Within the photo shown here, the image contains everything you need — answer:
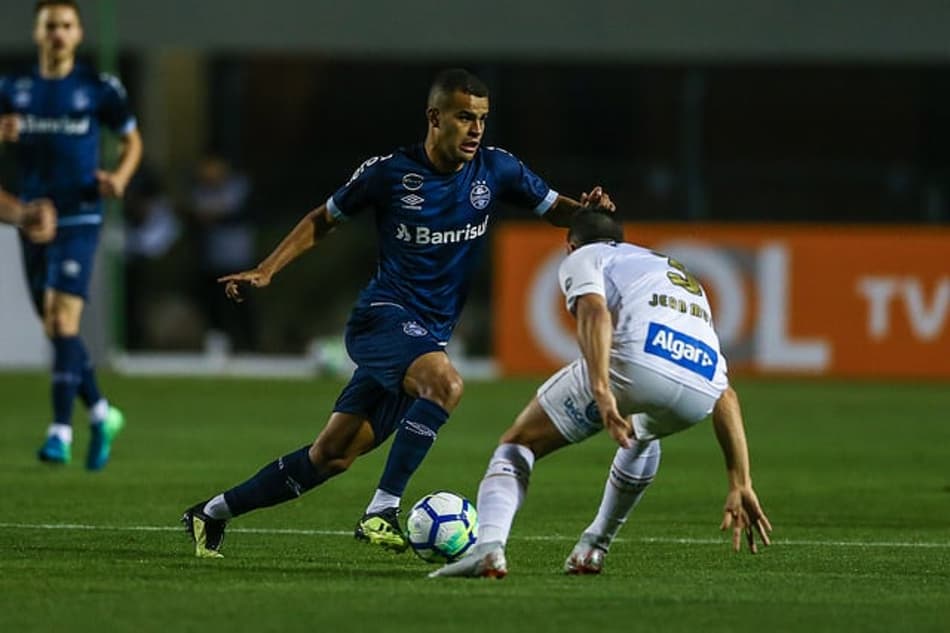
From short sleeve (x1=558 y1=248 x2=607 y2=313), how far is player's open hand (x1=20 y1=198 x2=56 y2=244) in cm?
452

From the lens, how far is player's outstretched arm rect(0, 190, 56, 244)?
11523 mm

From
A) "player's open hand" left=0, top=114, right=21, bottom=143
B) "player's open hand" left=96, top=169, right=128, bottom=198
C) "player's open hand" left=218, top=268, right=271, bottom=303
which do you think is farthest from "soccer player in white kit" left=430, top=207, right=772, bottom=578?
"player's open hand" left=0, top=114, right=21, bottom=143

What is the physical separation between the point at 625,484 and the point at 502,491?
22.6 inches

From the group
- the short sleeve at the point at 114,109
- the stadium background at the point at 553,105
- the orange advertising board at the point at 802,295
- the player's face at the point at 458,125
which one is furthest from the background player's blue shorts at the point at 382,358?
the stadium background at the point at 553,105

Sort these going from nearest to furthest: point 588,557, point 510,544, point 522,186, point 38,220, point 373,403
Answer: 1. point 588,557
2. point 373,403
3. point 522,186
4. point 510,544
5. point 38,220

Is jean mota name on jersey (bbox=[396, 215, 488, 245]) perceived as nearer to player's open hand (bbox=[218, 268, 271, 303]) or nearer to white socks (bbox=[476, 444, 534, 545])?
player's open hand (bbox=[218, 268, 271, 303])

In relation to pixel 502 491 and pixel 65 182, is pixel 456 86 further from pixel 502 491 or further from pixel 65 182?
pixel 65 182

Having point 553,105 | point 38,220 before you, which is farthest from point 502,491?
point 553,105

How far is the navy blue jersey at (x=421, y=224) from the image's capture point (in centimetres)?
879

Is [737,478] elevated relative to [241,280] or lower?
lower

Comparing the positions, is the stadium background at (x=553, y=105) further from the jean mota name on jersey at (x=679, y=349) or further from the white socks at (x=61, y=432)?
the jean mota name on jersey at (x=679, y=349)

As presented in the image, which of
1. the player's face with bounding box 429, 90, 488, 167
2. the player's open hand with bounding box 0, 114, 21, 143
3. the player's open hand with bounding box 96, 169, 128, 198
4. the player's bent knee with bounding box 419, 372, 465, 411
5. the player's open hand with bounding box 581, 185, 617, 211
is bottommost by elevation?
the player's bent knee with bounding box 419, 372, 465, 411

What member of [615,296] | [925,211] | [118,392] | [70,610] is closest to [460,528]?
[615,296]

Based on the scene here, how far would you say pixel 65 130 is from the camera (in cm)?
1252
